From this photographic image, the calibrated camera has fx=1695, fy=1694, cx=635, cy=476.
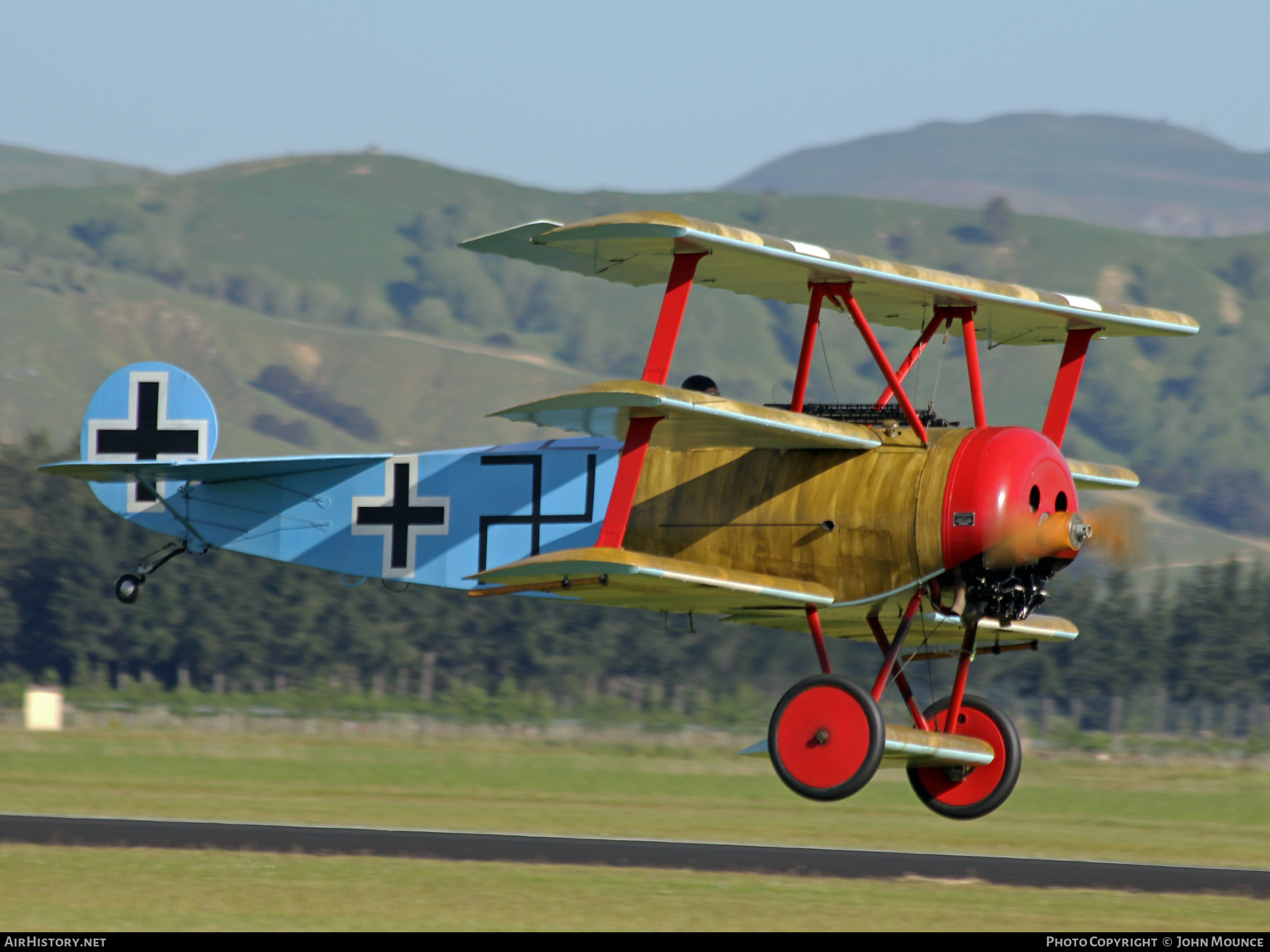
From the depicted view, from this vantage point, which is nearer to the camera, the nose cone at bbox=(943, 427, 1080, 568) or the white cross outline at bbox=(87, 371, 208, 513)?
the nose cone at bbox=(943, 427, 1080, 568)

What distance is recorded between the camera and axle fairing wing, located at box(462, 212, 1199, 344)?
539 inches

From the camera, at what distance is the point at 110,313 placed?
582ft

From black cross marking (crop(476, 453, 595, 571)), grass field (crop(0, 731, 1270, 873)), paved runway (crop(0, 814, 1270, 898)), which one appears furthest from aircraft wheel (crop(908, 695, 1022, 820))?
grass field (crop(0, 731, 1270, 873))

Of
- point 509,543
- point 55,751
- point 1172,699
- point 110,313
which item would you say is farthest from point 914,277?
point 110,313

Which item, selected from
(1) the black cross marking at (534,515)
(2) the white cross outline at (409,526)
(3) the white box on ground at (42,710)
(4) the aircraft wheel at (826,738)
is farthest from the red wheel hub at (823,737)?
(3) the white box on ground at (42,710)

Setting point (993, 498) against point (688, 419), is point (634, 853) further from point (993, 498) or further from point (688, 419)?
point (688, 419)

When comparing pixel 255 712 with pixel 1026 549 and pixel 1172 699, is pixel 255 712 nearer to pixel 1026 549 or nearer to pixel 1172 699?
pixel 1172 699

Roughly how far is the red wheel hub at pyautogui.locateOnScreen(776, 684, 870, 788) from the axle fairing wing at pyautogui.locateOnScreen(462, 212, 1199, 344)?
12.0ft

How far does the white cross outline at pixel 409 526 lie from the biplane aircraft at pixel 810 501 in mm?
31

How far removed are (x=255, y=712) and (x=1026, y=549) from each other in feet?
128

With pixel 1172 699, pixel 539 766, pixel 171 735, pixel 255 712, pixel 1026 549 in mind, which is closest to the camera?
pixel 1026 549

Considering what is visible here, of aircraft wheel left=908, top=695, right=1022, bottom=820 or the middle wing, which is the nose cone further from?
aircraft wheel left=908, top=695, right=1022, bottom=820

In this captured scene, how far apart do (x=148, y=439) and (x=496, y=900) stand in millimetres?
7128

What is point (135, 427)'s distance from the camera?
2012cm
